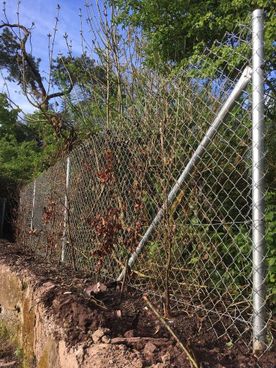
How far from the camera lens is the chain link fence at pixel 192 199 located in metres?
2.59

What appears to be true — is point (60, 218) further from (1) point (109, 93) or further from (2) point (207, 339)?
(2) point (207, 339)

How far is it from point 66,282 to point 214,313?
152cm

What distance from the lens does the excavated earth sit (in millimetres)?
2164

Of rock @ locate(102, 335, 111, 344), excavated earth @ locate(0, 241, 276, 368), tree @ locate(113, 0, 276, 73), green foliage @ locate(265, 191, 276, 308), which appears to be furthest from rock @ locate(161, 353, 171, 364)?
tree @ locate(113, 0, 276, 73)

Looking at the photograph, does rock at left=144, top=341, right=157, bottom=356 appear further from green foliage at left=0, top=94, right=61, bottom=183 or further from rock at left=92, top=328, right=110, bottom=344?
green foliage at left=0, top=94, right=61, bottom=183

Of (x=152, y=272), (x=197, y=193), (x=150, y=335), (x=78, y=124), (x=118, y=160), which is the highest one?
(x=78, y=124)

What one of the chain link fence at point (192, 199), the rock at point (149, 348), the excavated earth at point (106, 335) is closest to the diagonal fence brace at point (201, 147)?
the chain link fence at point (192, 199)

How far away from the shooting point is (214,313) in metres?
2.74

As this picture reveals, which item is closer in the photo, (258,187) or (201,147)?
→ (258,187)

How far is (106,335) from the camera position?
2484 mm

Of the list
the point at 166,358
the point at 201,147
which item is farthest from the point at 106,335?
the point at 201,147

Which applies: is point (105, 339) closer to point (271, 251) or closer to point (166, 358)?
point (166, 358)

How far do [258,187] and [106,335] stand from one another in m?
1.09

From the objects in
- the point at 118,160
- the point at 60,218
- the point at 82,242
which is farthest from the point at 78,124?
the point at 118,160
